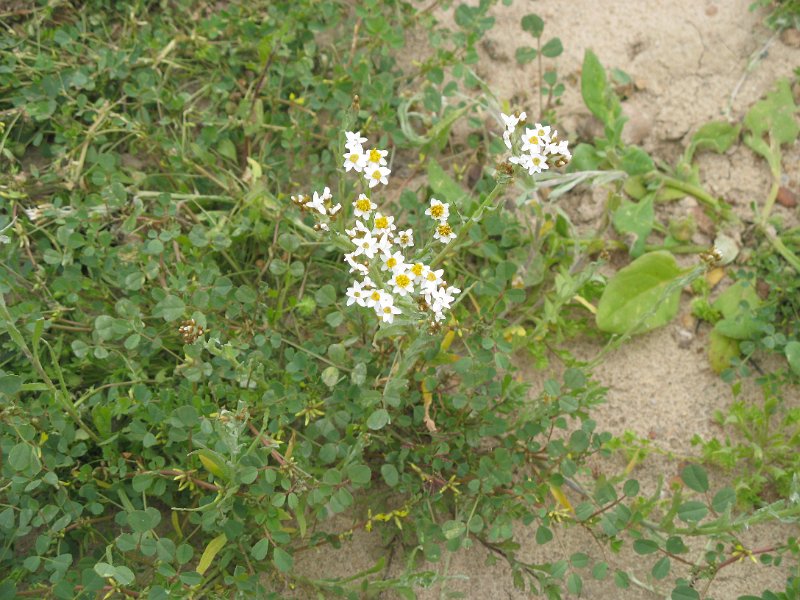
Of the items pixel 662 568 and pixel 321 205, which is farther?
pixel 662 568

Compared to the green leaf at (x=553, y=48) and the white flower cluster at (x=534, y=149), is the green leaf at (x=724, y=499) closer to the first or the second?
the white flower cluster at (x=534, y=149)

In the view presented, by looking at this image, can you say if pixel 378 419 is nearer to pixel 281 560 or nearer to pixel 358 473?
pixel 358 473

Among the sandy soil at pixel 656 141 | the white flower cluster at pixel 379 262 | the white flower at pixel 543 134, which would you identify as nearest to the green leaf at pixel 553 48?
the sandy soil at pixel 656 141

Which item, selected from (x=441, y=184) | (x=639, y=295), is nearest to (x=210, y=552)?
(x=441, y=184)

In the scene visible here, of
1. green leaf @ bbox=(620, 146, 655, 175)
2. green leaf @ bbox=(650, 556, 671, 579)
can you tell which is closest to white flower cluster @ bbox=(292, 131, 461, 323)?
green leaf @ bbox=(650, 556, 671, 579)

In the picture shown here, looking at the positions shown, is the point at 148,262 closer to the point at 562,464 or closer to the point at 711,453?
the point at 562,464

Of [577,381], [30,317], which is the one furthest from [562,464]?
[30,317]
